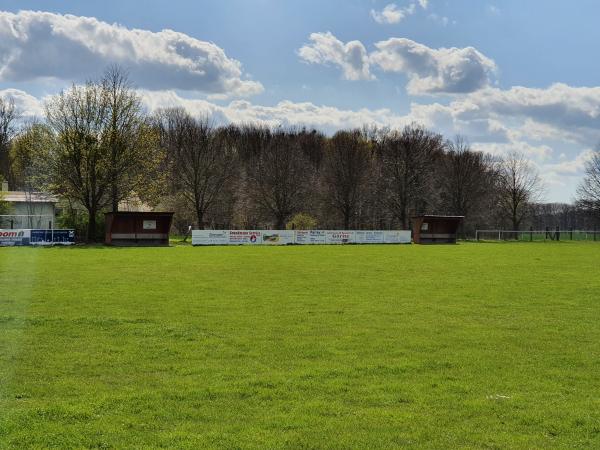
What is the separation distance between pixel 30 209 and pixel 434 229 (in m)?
45.4

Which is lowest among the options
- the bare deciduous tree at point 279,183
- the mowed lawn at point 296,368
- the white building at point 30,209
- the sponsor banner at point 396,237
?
the mowed lawn at point 296,368

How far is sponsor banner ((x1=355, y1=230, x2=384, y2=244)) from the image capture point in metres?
63.0

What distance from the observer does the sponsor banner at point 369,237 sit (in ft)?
207

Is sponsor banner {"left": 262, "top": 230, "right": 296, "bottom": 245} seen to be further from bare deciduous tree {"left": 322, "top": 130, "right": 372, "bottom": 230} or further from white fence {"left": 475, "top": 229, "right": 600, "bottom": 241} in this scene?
white fence {"left": 475, "top": 229, "right": 600, "bottom": 241}

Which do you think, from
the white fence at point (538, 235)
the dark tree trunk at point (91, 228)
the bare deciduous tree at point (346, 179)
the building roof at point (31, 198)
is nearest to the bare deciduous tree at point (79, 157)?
the dark tree trunk at point (91, 228)

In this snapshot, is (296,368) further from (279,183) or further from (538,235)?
(538,235)

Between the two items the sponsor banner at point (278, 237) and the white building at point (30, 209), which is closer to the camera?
the sponsor banner at point (278, 237)

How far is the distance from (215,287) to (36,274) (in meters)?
8.23

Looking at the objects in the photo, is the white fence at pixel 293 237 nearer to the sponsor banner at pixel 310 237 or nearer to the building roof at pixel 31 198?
the sponsor banner at pixel 310 237

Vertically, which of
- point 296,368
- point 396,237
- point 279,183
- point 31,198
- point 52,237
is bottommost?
point 296,368

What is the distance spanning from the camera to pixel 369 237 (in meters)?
64.0

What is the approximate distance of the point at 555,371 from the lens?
9242 millimetres

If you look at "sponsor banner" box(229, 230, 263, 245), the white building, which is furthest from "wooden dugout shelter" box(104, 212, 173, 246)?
the white building

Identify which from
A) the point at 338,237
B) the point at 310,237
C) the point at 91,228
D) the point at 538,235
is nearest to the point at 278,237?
the point at 310,237
